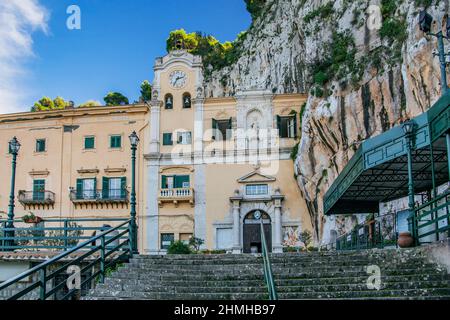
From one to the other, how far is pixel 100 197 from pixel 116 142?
4237 mm

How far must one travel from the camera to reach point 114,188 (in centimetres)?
3978

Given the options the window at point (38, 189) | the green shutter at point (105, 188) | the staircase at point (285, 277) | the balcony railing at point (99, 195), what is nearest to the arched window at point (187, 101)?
the balcony railing at point (99, 195)

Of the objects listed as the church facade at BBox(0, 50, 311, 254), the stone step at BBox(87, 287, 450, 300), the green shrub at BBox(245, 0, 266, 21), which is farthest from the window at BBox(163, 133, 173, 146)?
the stone step at BBox(87, 287, 450, 300)

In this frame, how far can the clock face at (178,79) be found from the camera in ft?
136

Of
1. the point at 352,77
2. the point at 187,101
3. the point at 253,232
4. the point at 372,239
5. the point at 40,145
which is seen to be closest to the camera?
the point at 372,239

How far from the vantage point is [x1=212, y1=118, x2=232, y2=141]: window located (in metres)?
39.7

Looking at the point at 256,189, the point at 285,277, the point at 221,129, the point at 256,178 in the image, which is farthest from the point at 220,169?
the point at 285,277

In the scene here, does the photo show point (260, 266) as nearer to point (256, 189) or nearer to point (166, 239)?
point (256, 189)

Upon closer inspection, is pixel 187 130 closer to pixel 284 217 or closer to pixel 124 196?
pixel 124 196

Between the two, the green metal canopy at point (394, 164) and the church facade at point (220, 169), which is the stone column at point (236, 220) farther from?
the green metal canopy at point (394, 164)

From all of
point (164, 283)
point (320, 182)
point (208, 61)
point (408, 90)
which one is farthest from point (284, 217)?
point (164, 283)

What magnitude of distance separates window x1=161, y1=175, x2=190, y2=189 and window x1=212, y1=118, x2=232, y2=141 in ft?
11.6

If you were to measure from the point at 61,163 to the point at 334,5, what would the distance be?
22.0 meters

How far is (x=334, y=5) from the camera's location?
37656 mm
